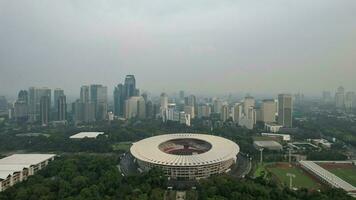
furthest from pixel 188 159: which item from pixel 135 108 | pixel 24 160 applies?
pixel 135 108

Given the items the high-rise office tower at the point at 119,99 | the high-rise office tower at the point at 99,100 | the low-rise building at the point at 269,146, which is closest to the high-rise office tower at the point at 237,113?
the low-rise building at the point at 269,146

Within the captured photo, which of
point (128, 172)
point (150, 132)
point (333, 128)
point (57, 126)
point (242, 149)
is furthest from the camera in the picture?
point (57, 126)

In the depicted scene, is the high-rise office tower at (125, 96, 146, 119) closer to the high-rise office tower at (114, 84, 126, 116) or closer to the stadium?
the high-rise office tower at (114, 84, 126, 116)

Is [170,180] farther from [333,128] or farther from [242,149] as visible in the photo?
[333,128]

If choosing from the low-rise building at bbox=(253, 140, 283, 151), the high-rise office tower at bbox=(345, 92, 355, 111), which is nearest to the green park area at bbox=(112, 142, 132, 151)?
the low-rise building at bbox=(253, 140, 283, 151)

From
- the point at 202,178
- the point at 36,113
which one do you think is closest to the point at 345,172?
the point at 202,178

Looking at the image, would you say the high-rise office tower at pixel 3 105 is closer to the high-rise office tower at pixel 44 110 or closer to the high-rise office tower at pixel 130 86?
the high-rise office tower at pixel 44 110
